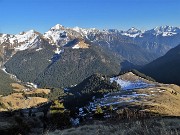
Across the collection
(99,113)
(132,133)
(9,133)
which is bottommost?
(99,113)

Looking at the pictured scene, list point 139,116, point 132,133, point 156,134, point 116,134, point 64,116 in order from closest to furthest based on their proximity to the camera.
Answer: point 156,134 → point 132,133 → point 116,134 → point 139,116 → point 64,116

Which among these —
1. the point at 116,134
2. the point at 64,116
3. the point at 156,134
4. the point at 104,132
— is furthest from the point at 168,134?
the point at 64,116

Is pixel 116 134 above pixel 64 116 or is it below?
above

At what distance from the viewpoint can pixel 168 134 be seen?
1032 centimetres

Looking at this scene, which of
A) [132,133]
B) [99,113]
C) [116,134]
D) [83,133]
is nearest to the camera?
[132,133]

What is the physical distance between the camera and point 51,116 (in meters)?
81.2

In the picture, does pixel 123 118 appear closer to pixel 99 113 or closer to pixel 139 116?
pixel 139 116

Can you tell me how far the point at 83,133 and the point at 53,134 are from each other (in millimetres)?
1973

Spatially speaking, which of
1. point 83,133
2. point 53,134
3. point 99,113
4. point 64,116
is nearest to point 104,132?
point 83,133

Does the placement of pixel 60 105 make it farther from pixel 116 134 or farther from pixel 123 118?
pixel 116 134

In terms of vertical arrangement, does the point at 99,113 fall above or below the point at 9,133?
below

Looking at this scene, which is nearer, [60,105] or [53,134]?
[53,134]

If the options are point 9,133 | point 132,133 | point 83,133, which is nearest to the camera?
point 132,133

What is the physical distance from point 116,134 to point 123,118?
6496 mm
